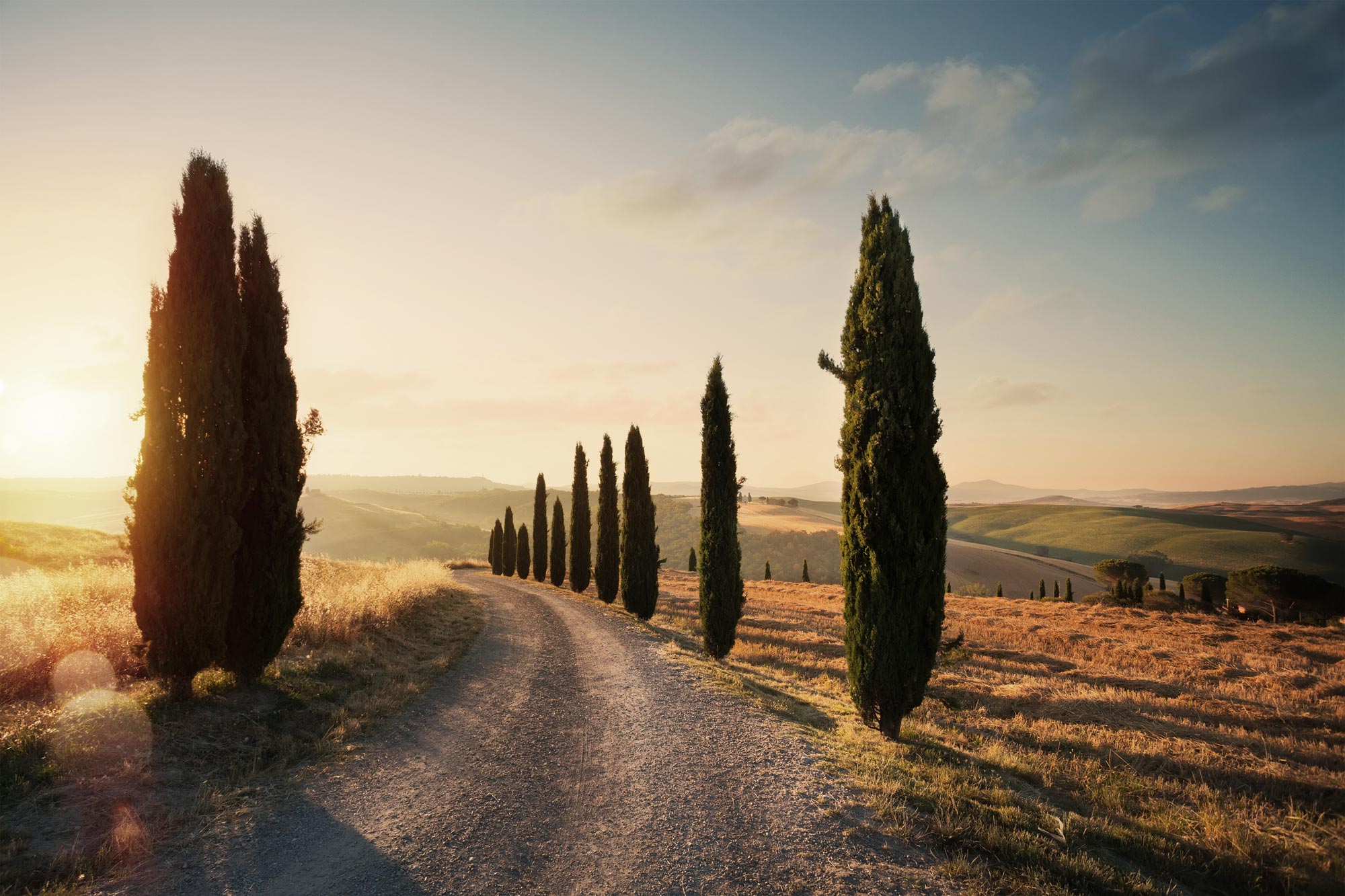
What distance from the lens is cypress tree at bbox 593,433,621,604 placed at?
1062 inches

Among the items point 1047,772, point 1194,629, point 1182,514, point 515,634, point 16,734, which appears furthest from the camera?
point 1182,514

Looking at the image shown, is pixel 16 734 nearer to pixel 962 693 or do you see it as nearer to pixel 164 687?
pixel 164 687

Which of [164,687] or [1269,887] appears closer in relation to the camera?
[1269,887]

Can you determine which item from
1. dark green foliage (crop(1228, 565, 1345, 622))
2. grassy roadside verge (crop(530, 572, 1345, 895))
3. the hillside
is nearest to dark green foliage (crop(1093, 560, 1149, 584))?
dark green foliage (crop(1228, 565, 1345, 622))

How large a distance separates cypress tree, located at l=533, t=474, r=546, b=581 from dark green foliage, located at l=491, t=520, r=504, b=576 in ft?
30.5

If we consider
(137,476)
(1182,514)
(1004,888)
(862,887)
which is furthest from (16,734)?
(1182,514)

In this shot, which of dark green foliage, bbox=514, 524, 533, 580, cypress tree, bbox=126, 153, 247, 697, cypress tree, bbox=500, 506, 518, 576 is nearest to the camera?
cypress tree, bbox=126, 153, 247, 697

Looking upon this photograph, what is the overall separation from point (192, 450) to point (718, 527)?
1210cm

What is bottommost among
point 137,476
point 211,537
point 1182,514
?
point 1182,514

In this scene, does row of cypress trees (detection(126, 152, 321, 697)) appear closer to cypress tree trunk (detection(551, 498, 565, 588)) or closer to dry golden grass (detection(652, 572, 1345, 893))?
dry golden grass (detection(652, 572, 1345, 893))

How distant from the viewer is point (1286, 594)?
29281mm

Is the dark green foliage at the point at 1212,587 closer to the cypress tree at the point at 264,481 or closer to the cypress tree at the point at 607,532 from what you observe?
the cypress tree at the point at 607,532

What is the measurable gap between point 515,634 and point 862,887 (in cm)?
1389

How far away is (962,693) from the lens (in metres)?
12.7
